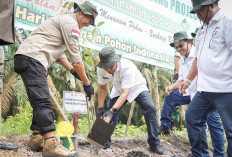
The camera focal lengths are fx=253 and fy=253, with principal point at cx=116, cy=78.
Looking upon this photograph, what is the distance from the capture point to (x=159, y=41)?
16.2ft

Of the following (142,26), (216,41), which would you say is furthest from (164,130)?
(216,41)

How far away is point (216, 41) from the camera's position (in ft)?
7.32

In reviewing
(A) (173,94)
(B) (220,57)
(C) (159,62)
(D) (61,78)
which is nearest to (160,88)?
(D) (61,78)

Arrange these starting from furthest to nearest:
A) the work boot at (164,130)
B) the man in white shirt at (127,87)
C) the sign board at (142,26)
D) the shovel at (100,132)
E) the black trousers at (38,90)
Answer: the work boot at (164,130), the sign board at (142,26), the man in white shirt at (127,87), the shovel at (100,132), the black trousers at (38,90)

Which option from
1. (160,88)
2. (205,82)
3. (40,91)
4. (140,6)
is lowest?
(160,88)

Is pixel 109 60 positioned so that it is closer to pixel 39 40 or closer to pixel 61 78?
pixel 39 40

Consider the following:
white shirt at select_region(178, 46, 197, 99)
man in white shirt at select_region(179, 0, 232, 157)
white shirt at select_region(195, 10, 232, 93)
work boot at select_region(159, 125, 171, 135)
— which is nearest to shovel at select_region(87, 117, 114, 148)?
man in white shirt at select_region(179, 0, 232, 157)

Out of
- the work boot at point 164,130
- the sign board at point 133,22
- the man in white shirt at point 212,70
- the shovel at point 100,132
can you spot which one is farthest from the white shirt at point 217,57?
the work boot at point 164,130

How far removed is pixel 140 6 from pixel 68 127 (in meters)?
2.95

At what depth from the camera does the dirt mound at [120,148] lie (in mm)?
2483

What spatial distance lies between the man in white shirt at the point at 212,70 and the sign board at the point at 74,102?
3.90 feet

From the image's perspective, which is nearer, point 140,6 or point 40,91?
point 40,91

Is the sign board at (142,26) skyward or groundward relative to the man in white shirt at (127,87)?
skyward

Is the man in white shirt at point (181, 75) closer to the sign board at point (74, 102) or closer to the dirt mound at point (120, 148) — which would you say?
the dirt mound at point (120, 148)
